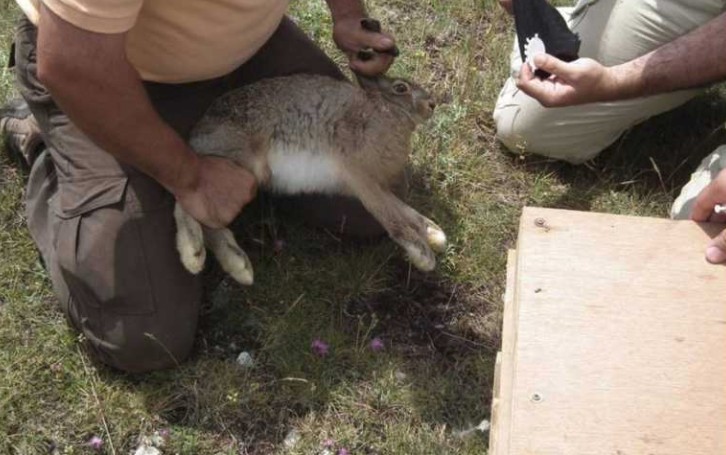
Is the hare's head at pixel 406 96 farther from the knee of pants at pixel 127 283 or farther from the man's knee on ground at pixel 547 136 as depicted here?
the knee of pants at pixel 127 283

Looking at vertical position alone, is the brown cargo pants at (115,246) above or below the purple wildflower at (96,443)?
above

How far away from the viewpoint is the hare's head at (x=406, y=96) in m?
3.77

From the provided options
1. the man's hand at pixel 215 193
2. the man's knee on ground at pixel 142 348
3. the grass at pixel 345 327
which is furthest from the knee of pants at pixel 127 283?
the man's hand at pixel 215 193

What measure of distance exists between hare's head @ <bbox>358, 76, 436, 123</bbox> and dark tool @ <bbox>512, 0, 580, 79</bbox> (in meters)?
0.52

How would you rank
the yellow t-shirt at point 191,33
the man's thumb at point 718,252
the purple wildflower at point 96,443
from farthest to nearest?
the purple wildflower at point 96,443 < the yellow t-shirt at point 191,33 < the man's thumb at point 718,252

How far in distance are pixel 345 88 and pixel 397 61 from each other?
1150mm

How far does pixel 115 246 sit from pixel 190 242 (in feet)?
0.95

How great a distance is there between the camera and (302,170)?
374 centimetres

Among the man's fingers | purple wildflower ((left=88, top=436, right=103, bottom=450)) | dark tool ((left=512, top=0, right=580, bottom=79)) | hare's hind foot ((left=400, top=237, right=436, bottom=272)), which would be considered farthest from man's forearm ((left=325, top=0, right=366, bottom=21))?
purple wildflower ((left=88, top=436, right=103, bottom=450))

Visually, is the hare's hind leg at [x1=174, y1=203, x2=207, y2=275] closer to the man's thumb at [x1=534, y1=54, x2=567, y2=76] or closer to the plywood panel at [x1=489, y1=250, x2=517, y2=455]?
the plywood panel at [x1=489, y1=250, x2=517, y2=455]

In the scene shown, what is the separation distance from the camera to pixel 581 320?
8.61 ft

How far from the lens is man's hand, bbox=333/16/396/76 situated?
3.85 m

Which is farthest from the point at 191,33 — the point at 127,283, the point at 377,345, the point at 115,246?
the point at 377,345

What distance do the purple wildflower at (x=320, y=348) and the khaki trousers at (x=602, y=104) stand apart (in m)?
1.53
